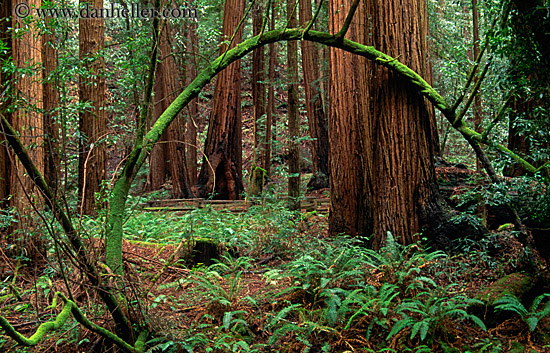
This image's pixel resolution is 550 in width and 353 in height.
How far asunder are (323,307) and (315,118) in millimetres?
12484

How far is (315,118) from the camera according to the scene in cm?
1647

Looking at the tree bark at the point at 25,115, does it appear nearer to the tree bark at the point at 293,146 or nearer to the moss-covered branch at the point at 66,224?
the moss-covered branch at the point at 66,224

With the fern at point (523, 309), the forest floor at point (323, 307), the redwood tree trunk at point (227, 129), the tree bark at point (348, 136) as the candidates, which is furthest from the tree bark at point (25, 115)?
the redwood tree trunk at point (227, 129)

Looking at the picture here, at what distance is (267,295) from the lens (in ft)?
16.2

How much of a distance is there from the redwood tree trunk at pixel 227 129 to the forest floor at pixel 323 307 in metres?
7.18

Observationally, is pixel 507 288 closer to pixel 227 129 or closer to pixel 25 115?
pixel 25 115

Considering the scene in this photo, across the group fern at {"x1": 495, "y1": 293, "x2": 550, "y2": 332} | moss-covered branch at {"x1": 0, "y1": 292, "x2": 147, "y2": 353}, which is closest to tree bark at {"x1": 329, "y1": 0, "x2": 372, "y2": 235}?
fern at {"x1": 495, "y1": 293, "x2": 550, "y2": 332}

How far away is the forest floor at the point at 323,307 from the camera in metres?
3.71

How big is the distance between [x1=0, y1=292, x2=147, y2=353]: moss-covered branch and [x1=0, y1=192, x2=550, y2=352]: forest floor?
223 mm

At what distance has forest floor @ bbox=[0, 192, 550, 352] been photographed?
12.2 ft

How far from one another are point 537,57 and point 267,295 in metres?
3.83

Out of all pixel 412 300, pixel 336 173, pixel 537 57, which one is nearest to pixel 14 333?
pixel 412 300

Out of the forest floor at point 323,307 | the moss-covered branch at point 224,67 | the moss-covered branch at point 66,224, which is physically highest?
the moss-covered branch at point 224,67

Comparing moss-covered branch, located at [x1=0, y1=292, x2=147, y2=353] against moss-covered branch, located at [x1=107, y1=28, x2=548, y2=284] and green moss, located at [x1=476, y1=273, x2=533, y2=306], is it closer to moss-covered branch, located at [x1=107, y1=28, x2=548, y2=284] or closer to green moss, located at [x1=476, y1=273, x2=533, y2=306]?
moss-covered branch, located at [x1=107, y1=28, x2=548, y2=284]
